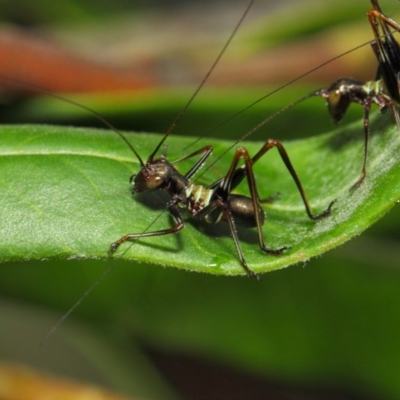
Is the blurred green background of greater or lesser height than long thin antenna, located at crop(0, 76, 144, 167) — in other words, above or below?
below

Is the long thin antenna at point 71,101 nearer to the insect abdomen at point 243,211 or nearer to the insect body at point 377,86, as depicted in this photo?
the insect abdomen at point 243,211

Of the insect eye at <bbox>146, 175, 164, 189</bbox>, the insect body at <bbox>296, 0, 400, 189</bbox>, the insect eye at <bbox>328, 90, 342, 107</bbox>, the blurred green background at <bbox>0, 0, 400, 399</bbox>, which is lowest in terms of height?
the blurred green background at <bbox>0, 0, 400, 399</bbox>

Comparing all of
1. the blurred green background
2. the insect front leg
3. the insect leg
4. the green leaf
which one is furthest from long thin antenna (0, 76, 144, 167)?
the insect leg

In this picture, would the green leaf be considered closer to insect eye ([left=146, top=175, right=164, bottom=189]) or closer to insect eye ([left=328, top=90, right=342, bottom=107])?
insect eye ([left=146, top=175, right=164, bottom=189])

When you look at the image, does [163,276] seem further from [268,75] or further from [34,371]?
[268,75]

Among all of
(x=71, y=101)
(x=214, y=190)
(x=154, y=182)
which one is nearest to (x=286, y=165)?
(x=214, y=190)
